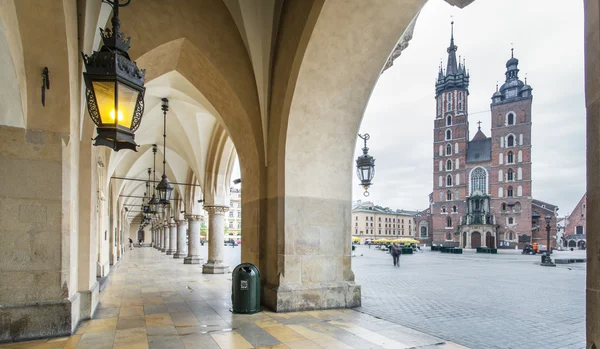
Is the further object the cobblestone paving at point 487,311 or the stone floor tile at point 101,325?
the stone floor tile at point 101,325

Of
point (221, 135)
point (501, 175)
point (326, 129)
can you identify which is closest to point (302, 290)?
point (326, 129)

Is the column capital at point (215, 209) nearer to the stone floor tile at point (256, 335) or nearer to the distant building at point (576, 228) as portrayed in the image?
the stone floor tile at point (256, 335)

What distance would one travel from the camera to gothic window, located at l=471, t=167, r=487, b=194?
2569 inches

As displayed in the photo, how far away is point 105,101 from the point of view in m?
4.16

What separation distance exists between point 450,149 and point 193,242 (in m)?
60.8

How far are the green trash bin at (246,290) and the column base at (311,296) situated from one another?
38 cm

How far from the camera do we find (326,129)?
796cm

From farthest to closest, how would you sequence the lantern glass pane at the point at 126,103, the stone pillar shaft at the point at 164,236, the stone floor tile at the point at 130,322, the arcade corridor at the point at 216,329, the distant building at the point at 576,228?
1. the distant building at the point at 576,228
2. the stone pillar shaft at the point at 164,236
3. the stone floor tile at the point at 130,322
4. the arcade corridor at the point at 216,329
5. the lantern glass pane at the point at 126,103

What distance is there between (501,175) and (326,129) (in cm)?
6302

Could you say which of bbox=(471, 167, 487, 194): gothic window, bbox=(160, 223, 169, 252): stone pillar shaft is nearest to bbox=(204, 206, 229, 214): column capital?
bbox=(160, 223, 169, 252): stone pillar shaft

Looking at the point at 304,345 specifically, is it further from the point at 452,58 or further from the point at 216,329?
the point at 452,58

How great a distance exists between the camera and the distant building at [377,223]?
10038cm

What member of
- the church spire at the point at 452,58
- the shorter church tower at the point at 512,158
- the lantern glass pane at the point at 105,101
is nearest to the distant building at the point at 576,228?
the shorter church tower at the point at 512,158

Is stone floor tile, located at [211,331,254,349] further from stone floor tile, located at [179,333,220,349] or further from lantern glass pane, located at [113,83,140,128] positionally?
lantern glass pane, located at [113,83,140,128]
